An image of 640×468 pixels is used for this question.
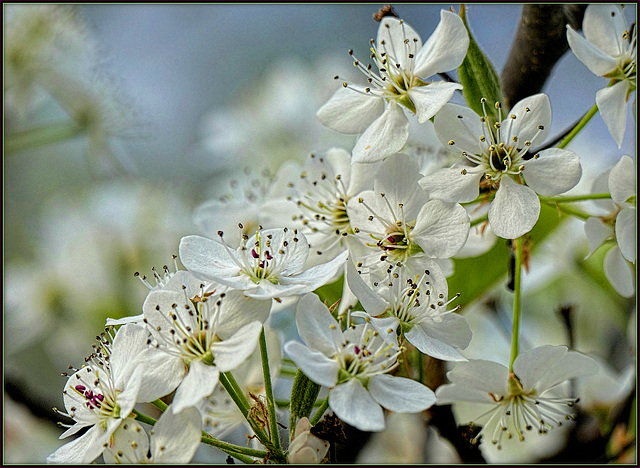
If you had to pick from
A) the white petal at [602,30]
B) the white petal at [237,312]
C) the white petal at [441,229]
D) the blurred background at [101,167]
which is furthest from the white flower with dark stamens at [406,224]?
the blurred background at [101,167]

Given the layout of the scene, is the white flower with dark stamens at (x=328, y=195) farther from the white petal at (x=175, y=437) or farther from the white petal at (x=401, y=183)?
the white petal at (x=175, y=437)

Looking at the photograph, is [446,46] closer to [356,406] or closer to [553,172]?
[553,172]

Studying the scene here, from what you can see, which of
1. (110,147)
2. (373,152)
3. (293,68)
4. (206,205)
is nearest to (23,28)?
(110,147)

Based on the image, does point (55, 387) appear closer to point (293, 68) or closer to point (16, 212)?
point (16, 212)

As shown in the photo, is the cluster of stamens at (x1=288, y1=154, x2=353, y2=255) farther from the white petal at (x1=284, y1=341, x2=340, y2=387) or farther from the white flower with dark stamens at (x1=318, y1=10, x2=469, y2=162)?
the white petal at (x1=284, y1=341, x2=340, y2=387)

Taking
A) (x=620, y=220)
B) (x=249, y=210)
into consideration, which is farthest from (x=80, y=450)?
(x=620, y=220)

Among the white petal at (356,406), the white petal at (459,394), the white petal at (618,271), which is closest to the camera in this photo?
the white petal at (356,406)
